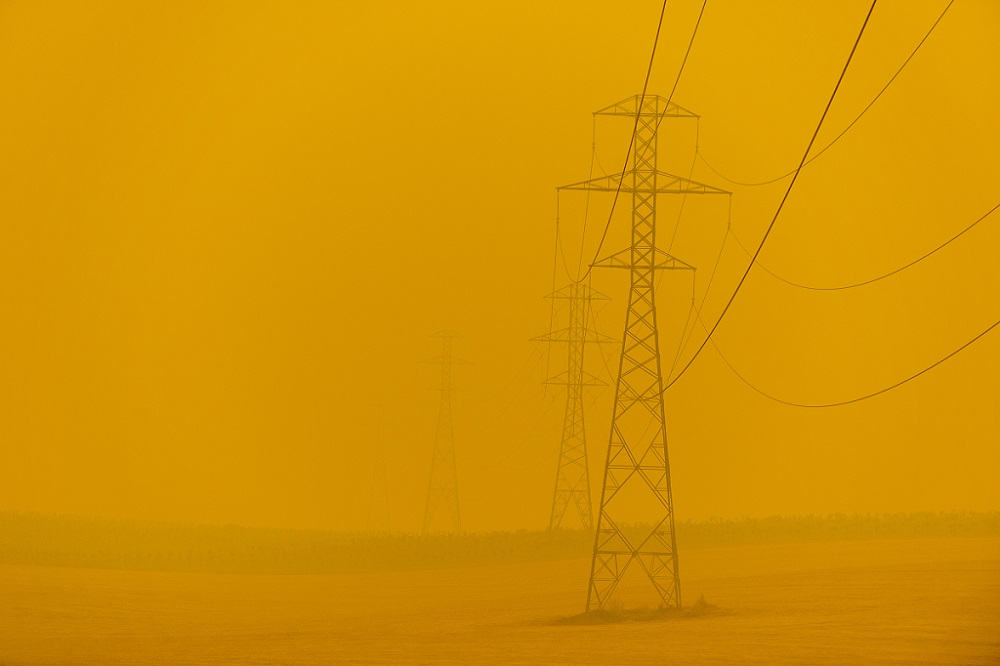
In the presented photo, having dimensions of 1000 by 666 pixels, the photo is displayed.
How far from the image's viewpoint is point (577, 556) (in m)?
47.1

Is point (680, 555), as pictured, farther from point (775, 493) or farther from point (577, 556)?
point (775, 493)

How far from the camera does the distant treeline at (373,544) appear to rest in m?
47.1

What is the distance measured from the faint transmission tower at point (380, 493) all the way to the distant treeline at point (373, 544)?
15.9 m

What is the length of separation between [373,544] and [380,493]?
25.2 metres

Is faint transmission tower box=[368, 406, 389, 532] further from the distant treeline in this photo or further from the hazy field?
the hazy field

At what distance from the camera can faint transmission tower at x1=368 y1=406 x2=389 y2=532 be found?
7569cm

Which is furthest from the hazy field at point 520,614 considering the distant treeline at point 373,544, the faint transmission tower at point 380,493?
the faint transmission tower at point 380,493

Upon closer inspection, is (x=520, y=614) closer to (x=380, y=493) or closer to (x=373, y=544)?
(x=373, y=544)

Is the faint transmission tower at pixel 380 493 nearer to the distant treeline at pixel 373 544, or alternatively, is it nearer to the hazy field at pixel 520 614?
the distant treeline at pixel 373 544

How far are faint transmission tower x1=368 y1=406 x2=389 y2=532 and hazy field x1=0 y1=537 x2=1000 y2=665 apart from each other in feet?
100

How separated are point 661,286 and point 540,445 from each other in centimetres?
1877

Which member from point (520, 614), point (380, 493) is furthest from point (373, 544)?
point (380, 493)

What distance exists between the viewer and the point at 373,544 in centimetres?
5247

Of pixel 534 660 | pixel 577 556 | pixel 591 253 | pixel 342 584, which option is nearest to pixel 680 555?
pixel 577 556
